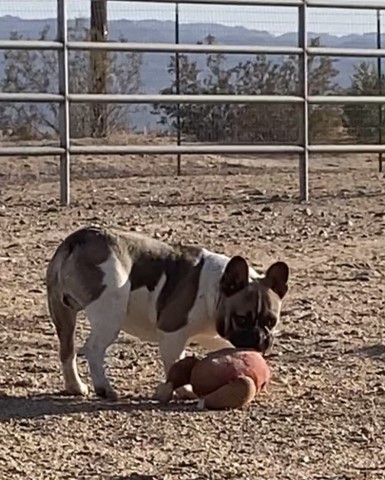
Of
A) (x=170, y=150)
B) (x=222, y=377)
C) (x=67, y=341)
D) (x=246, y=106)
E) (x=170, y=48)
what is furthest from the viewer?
(x=246, y=106)

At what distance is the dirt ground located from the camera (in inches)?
250

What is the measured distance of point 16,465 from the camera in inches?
245

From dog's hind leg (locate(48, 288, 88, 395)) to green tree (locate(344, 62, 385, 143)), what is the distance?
16.0 meters

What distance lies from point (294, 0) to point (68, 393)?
9688 millimetres

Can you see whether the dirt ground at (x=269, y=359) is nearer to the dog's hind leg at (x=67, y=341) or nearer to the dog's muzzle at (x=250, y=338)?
the dog's hind leg at (x=67, y=341)

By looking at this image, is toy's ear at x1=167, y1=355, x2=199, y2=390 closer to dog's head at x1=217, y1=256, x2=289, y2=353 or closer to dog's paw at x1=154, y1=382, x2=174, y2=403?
dog's paw at x1=154, y1=382, x2=174, y2=403

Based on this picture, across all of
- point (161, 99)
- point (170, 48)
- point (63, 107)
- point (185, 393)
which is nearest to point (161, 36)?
point (170, 48)

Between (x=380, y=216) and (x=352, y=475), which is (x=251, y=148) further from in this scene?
(x=352, y=475)

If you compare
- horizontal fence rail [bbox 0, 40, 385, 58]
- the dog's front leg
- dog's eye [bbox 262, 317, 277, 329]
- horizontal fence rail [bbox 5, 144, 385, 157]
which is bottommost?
the dog's front leg

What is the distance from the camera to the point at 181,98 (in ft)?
52.6

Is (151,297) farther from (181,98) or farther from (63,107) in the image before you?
(181,98)

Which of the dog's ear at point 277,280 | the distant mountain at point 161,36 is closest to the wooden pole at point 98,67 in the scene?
the distant mountain at point 161,36

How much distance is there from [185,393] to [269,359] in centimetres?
110

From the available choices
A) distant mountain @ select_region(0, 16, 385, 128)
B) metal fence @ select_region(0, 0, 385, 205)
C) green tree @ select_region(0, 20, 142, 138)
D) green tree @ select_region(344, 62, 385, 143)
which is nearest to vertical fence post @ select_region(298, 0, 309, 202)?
metal fence @ select_region(0, 0, 385, 205)
